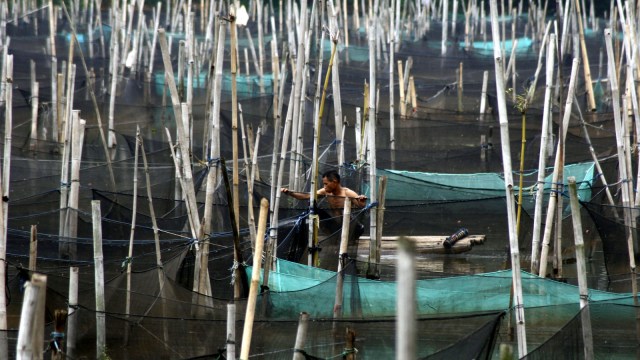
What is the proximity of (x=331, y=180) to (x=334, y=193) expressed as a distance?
95 millimetres

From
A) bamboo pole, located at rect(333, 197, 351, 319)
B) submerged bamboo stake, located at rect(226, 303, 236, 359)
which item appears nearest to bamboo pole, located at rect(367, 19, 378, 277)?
bamboo pole, located at rect(333, 197, 351, 319)

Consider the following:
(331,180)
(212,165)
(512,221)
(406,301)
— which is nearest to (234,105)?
(212,165)

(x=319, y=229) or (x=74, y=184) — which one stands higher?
(x=74, y=184)

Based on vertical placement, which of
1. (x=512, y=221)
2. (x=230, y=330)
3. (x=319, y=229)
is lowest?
(x=319, y=229)

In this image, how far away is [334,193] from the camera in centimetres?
735

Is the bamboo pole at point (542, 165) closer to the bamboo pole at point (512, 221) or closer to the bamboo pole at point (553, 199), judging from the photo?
the bamboo pole at point (553, 199)

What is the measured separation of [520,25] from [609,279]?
47.8 ft

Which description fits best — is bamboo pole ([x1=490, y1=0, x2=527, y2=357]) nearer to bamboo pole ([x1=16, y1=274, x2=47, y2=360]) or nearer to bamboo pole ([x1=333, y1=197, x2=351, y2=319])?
bamboo pole ([x1=333, y1=197, x2=351, y2=319])

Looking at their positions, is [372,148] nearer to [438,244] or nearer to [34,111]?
[438,244]

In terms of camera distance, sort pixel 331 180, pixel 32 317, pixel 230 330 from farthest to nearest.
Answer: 1. pixel 331 180
2. pixel 230 330
3. pixel 32 317

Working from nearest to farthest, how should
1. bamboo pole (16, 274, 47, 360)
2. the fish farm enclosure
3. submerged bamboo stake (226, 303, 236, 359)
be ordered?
bamboo pole (16, 274, 47, 360)
submerged bamboo stake (226, 303, 236, 359)
the fish farm enclosure

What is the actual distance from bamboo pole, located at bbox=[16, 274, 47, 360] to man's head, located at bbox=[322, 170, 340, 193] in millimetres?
4622

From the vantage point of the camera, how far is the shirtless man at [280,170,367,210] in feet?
22.7

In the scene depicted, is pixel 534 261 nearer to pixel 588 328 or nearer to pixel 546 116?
pixel 546 116
